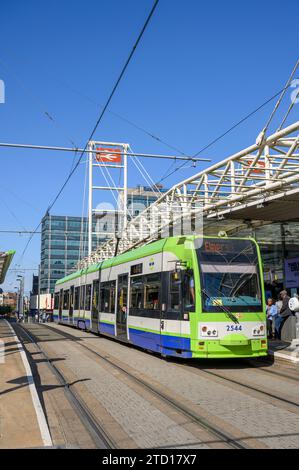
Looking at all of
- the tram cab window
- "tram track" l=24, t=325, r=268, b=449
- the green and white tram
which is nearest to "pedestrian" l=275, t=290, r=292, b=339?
the green and white tram

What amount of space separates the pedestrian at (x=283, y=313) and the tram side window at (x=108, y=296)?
5.79 m

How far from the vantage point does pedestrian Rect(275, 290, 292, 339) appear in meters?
15.4

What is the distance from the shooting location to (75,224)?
3223 inches

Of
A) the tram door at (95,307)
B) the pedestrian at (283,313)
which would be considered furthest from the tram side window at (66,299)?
the pedestrian at (283,313)

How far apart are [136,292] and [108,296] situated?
4.02m

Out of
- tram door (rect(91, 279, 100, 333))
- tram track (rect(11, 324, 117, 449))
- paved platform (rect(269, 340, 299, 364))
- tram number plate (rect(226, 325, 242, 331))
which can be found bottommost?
tram track (rect(11, 324, 117, 449))

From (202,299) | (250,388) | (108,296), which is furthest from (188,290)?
(108,296)

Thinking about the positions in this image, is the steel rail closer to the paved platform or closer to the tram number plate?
the tram number plate

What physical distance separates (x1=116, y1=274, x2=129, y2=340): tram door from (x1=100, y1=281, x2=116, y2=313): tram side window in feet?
2.78

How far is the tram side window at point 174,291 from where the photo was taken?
12.6 metres

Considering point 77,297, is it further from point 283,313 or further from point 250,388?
point 250,388

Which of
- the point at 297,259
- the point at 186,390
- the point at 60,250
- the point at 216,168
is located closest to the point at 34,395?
the point at 186,390
